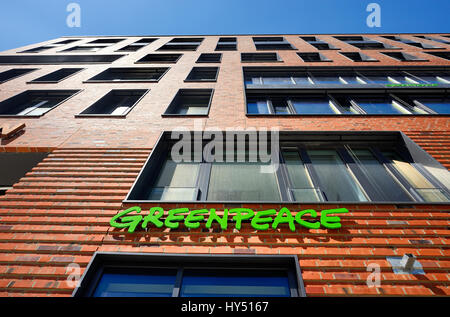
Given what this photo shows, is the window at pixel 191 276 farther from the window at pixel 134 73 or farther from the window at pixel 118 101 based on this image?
the window at pixel 134 73

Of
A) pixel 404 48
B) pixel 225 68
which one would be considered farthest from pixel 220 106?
pixel 404 48

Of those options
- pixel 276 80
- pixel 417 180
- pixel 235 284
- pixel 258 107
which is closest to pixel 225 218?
pixel 235 284

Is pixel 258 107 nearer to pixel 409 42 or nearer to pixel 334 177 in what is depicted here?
pixel 334 177

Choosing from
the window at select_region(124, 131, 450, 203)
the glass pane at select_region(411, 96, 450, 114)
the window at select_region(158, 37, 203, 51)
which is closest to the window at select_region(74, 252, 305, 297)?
the window at select_region(124, 131, 450, 203)

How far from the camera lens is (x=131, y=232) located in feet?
12.6

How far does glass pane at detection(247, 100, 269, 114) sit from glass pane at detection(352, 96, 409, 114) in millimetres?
3958

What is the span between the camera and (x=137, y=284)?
3.47 metres

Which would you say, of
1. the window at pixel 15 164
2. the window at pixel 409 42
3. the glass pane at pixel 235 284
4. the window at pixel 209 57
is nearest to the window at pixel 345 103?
the glass pane at pixel 235 284

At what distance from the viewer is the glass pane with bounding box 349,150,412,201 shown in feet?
16.2

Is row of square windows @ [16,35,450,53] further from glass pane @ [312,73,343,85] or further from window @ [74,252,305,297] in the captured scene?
window @ [74,252,305,297]

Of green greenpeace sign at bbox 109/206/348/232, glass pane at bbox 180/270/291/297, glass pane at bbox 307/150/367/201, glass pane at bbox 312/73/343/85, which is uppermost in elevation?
glass pane at bbox 312/73/343/85

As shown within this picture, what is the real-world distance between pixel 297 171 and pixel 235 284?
3488 millimetres
